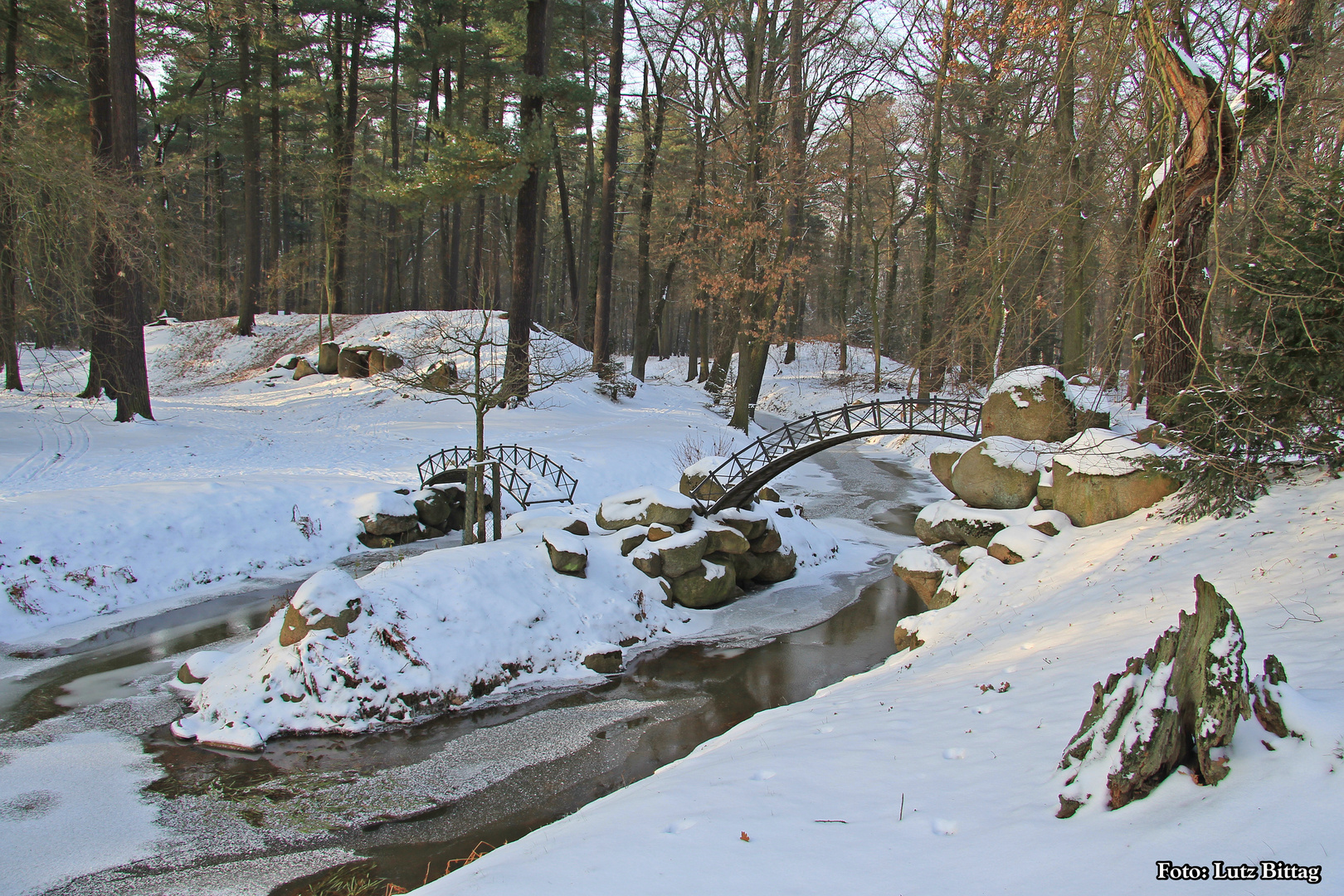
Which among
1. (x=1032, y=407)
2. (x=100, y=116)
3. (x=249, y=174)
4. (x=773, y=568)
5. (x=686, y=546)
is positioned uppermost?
(x=249, y=174)

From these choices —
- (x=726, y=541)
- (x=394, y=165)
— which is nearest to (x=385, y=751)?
(x=726, y=541)

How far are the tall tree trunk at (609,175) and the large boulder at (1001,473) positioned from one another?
12552mm

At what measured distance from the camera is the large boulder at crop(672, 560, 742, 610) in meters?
11.6

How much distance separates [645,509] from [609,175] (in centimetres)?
1334

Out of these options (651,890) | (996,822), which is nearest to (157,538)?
(651,890)

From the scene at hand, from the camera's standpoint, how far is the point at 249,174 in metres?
25.4

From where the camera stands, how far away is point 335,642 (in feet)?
26.5

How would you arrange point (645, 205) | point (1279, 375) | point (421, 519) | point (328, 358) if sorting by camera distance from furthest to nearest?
point (645, 205)
point (328, 358)
point (421, 519)
point (1279, 375)

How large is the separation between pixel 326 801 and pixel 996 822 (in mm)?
5442

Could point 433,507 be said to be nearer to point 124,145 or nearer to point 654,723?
point 654,723

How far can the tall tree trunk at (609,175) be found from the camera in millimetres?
21797

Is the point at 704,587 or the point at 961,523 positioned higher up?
the point at 961,523

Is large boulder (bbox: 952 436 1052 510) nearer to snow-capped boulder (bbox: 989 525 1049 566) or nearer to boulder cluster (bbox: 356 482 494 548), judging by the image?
snow-capped boulder (bbox: 989 525 1049 566)

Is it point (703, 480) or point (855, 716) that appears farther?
point (703, 480)
